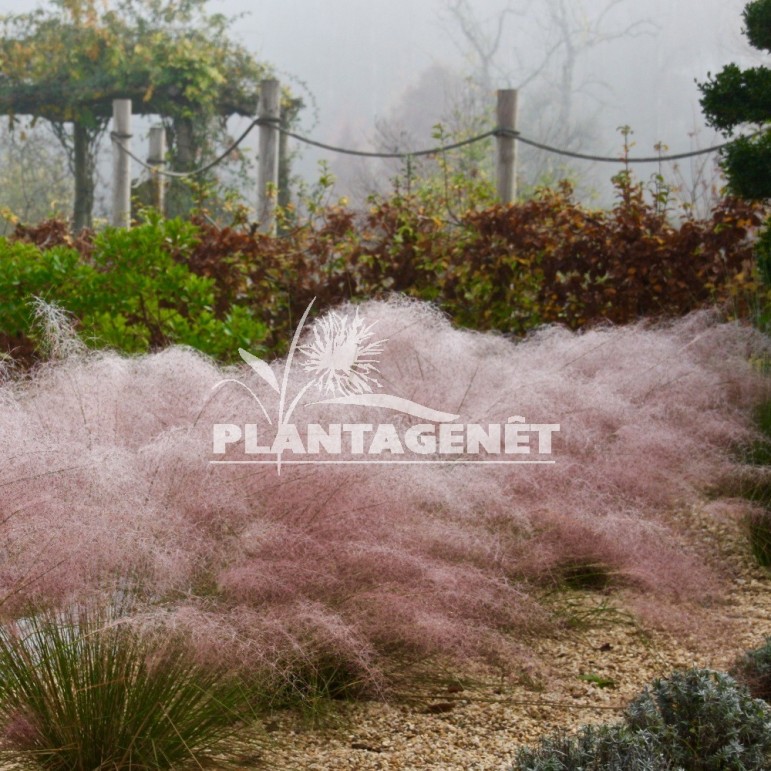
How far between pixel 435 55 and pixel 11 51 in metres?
4.94

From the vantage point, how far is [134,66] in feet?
33.2

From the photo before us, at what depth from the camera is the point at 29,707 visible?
1579mm

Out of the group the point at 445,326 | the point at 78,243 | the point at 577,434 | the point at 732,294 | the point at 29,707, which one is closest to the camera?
the point at 29,707

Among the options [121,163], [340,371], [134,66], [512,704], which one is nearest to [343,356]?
[340,371]

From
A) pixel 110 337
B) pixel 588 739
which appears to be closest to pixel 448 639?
pixel 588 739

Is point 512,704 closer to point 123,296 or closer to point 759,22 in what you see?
point 123,296

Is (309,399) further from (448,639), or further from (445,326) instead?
(445,326)

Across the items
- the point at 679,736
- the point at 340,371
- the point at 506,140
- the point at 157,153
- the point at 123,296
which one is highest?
the point at 157,153

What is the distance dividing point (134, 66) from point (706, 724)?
387 inches

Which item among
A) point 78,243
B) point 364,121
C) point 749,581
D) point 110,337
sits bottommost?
point 749,581

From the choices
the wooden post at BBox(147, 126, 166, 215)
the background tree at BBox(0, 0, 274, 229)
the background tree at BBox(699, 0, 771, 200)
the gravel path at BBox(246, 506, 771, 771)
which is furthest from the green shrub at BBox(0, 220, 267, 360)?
the background tree at BBox(0, 0, 274, 229)

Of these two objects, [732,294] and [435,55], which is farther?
[435,55]

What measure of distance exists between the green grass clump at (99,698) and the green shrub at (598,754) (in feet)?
1.70

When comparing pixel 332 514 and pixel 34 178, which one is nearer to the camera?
pixel 332 514
